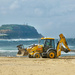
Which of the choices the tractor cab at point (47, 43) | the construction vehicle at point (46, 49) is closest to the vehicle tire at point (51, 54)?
the construction vehicle at point (46, 49)

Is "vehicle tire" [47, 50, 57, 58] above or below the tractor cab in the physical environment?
below

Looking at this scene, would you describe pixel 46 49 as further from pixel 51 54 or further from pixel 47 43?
pixel 51 54

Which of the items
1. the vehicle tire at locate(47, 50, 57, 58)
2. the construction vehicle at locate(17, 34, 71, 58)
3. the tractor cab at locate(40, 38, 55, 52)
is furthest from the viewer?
the tractor cab at locate(40, 38, 55, 52)

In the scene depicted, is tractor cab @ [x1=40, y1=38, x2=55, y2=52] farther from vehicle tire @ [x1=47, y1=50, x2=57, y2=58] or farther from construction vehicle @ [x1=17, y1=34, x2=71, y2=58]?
vehicle tire @ [x1=47, y1=50, x2=57, y2=58]

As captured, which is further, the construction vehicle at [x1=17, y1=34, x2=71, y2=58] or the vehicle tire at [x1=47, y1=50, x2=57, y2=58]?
the construction vehicle at [x1=17, y1=34, x2=71, y2=58]

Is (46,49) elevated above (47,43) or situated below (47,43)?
below

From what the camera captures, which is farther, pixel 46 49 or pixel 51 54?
pixel 46 49

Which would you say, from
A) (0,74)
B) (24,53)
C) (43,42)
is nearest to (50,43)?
(43,42)

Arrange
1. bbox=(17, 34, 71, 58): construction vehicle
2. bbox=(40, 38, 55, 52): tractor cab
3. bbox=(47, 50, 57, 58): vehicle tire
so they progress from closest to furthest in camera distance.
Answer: bbox=(47, 50, 57, 58): vehicle tire → bbox=(17, 34, 71, 58): construction vehicle → bbox=(40, 38, 55, 52): tractor cab

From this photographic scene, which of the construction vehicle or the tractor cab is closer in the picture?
the construction vehicle

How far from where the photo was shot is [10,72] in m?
12.4

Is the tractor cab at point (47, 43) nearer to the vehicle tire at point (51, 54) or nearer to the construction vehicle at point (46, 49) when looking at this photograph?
the construction vehicle at point (46, 49)

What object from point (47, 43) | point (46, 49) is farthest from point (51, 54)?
point (47, 43)

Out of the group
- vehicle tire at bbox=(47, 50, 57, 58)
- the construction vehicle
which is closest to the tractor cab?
the construction vehicle
